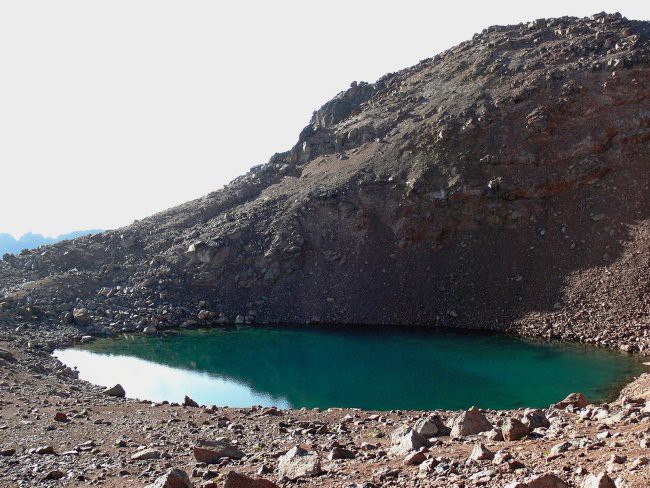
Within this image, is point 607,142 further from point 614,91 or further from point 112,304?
point 112,304

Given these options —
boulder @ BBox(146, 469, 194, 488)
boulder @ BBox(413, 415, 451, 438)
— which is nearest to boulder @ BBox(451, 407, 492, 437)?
boulder @ BBox(413, 415, 451, 438)

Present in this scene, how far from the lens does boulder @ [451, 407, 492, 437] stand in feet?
36.5

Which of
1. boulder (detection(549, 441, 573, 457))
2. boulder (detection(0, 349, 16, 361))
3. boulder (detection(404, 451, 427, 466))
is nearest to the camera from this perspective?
boulder (detection(549, 441, 573, 457))

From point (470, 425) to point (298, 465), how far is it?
3805 millimetres

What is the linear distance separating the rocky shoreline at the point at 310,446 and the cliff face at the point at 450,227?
47.3 feet

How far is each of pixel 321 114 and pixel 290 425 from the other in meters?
44.7

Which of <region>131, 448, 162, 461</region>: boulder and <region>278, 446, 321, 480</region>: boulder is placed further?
<region>131, 448, 162, 461</region>: boulder

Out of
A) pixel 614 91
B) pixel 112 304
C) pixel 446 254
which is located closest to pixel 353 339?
pixel 446 254

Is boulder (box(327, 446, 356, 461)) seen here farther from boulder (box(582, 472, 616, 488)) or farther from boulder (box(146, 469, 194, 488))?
boulder (box(582, 472, 616, 488))

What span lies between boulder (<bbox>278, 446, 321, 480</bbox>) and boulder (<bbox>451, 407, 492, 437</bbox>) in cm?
310

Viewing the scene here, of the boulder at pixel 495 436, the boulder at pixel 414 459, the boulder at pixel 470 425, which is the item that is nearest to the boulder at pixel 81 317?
the boulder at pixel 470 425

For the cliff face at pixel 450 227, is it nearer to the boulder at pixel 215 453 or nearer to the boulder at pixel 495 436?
the boulder at pixel 495 436

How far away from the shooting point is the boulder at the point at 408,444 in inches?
381

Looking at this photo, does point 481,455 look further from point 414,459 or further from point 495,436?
point 495,436
